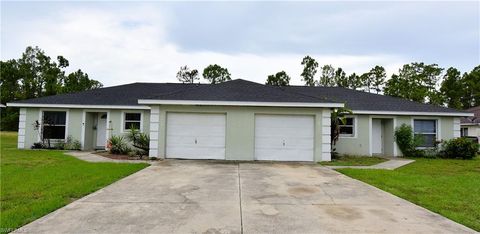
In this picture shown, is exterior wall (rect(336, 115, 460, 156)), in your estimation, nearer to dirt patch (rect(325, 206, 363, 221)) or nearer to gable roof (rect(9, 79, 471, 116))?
gable roof (rect(9, 79, 471, 116))

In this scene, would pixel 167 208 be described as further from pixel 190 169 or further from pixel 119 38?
pixel 119 38

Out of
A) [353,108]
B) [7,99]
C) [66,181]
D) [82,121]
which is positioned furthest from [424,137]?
[7,99]

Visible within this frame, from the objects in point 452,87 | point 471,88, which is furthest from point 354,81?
point 471,88

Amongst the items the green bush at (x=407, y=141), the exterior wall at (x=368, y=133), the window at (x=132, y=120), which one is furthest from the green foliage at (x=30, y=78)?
the green bush at (x=407, y=141)

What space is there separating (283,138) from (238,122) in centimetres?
202

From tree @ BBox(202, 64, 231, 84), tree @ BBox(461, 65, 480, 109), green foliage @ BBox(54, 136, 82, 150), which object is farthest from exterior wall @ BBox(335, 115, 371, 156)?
tree @ BBox(461, 65, 480, 109)

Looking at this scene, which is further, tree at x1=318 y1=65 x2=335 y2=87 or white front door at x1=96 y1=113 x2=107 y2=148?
tree at x1=318 y1=65 x2=335 y2=87

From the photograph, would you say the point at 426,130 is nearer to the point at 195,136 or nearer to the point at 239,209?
the point at 195,136

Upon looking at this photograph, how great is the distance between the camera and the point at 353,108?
14422 mm

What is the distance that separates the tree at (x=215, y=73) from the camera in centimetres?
3884

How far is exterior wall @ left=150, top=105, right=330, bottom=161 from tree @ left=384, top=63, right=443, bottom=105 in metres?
22.9

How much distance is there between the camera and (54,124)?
1512 centimetres

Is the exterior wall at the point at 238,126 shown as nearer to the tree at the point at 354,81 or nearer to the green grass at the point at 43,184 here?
the green grass at the point at 43,184

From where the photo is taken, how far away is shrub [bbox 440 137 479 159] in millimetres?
13516
